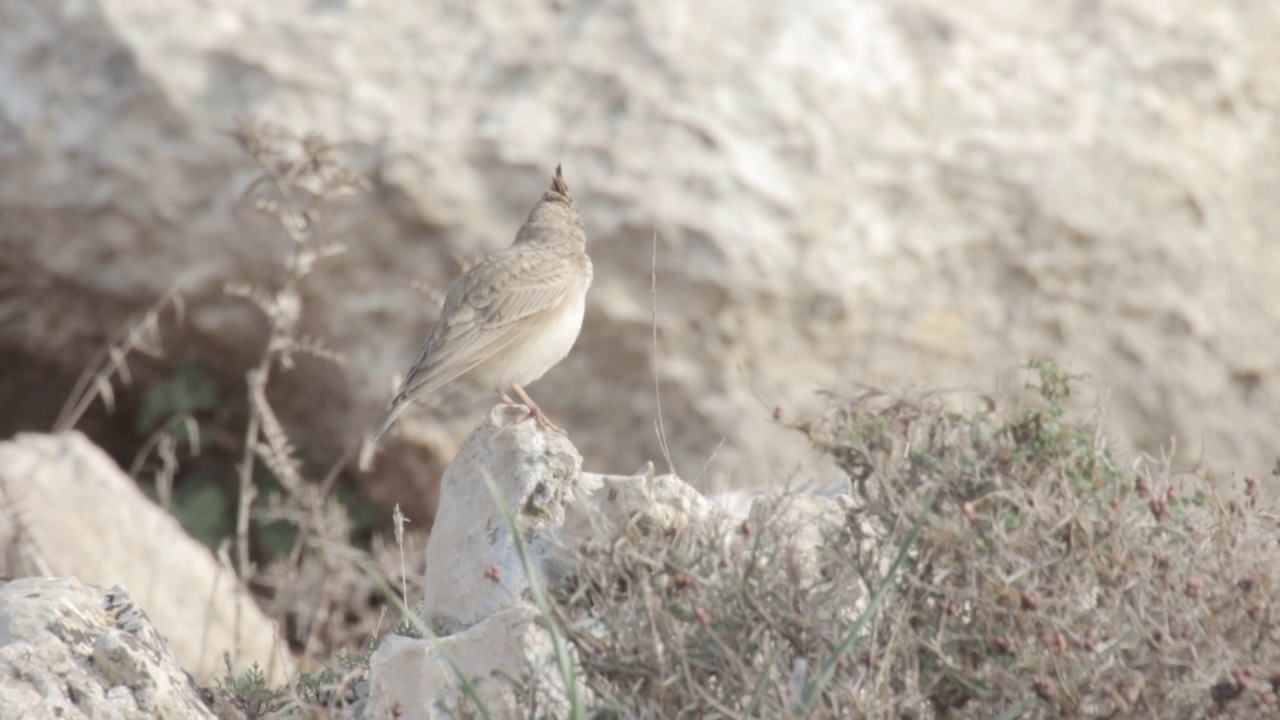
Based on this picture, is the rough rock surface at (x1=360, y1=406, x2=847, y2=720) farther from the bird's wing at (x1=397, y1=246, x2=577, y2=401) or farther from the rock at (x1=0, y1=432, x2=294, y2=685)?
the rock at (x1=0, y1=432, x2=294, y2=685)

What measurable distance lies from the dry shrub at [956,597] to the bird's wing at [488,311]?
230 centimetres

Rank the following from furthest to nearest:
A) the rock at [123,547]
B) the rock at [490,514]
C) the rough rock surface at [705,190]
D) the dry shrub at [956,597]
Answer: the rough rock surface at [705,190] → the rock at [123,547] → the rock at [490,514] → the dry shrub at [956,597]

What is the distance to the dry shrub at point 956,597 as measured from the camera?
3020 millimetres

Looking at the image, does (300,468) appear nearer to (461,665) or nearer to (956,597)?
(461,665)

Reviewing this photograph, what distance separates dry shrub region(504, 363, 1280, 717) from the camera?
3.02m

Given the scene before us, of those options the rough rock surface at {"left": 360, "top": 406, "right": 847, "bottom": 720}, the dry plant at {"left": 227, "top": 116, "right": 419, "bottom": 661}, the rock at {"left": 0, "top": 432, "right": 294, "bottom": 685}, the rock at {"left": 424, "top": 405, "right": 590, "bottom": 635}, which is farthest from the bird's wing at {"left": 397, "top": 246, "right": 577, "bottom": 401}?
the rock at {"left": 0, "top": 432, "right": 294, "bottom": 685}

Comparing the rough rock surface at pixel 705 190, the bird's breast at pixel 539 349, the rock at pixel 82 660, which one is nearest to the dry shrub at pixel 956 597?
the rock at pixel 82 660

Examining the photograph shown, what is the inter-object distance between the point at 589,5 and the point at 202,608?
131 inches

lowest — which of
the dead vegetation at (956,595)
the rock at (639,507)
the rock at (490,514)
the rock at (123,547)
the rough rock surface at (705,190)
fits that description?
the rock at (123,547)

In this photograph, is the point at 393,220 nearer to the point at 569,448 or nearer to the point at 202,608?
the point at 202,608

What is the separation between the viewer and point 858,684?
303 cm

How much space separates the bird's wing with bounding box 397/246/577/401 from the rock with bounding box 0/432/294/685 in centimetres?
130

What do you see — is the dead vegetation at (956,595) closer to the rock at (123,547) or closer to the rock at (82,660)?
the rock at (82,660)

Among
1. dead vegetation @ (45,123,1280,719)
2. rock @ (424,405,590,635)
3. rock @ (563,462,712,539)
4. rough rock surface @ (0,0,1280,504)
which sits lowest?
rough rock surface @ (0,0,1280,504)
